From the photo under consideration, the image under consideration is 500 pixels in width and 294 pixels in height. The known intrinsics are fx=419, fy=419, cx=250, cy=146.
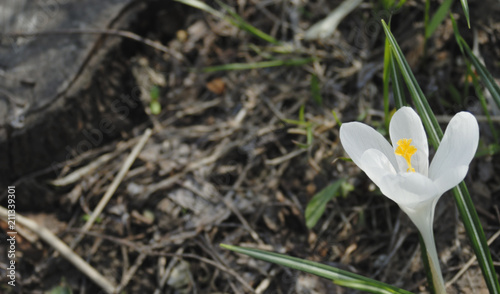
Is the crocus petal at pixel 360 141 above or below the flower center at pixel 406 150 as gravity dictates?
above

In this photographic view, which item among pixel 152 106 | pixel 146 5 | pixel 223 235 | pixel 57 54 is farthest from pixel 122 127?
pixel 223 235

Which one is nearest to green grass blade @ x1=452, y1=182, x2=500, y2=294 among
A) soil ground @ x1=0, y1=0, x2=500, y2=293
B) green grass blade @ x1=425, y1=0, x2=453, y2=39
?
Result: soil ground @ x1=0, y1=0, x2=500, y2=293

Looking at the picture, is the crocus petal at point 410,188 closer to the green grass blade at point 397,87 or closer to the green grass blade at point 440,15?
the green grass blade at point 397,87

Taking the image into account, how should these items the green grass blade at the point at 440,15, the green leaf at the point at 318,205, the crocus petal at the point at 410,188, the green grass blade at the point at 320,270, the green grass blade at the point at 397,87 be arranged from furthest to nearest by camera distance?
the green grass blade at the point at 440,15 < the green leaf at the point at 318,205 < the green grass blade at the point at 397,87 < the green grass blade at the point at 320,270 < the crocus petal at the point at 410,188

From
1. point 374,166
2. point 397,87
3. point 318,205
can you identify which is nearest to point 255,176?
point 318,205

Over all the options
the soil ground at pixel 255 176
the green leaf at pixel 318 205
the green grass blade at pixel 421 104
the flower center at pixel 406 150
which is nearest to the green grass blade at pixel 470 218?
the green grass blade at pixel 421 104

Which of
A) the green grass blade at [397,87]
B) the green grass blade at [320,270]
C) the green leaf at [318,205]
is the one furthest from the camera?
the green leaf at [318,205]

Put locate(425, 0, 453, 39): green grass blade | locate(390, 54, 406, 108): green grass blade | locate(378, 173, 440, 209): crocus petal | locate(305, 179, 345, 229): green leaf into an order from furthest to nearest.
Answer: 1. locate(425, 0, 453, 39): green grass blade
2. locate(305, 179, 345, 229): green leaf
3. locate(390, 54, 406, 108): green grass blade
4. locate(378, 173, 440, 209): crocus petal

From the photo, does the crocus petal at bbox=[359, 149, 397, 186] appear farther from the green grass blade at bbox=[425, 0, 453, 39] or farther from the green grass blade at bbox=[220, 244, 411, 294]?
the green grass blade at bbox=[425, 0, 453, 39]
